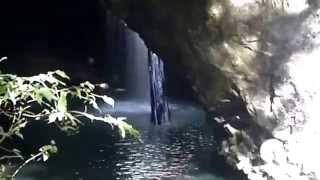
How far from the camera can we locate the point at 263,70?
3.53m

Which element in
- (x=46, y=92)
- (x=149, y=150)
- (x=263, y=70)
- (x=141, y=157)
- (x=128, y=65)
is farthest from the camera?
(x=128, y=65)

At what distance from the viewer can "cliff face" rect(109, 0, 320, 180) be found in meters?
3.31

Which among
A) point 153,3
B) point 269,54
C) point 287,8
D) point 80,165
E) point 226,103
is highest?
point 153,3

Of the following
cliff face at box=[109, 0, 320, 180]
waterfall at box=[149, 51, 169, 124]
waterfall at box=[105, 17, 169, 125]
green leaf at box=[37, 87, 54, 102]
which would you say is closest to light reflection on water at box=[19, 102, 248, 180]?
waterfall at box=[149, 51, 169, 124]

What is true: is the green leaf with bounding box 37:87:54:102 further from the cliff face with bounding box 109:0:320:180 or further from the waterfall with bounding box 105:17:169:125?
the waterfall with bounding box 105:17:169:125

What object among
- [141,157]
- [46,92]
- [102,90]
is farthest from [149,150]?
[46,92]

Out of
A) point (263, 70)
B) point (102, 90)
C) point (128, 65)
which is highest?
point (128, 65)

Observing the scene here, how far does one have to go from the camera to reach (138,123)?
677 cm

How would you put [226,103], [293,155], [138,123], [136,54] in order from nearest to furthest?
1. [293,155]
2. [226,103]
3. [138,123]
4. [136,54]

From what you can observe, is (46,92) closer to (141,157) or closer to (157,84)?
(141,157)

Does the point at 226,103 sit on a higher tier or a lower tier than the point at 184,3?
lower

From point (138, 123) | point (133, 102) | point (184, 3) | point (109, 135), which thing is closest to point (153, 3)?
point (184, 3)

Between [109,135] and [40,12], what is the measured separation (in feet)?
19.0

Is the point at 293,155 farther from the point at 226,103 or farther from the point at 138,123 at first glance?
the point at 138,123
